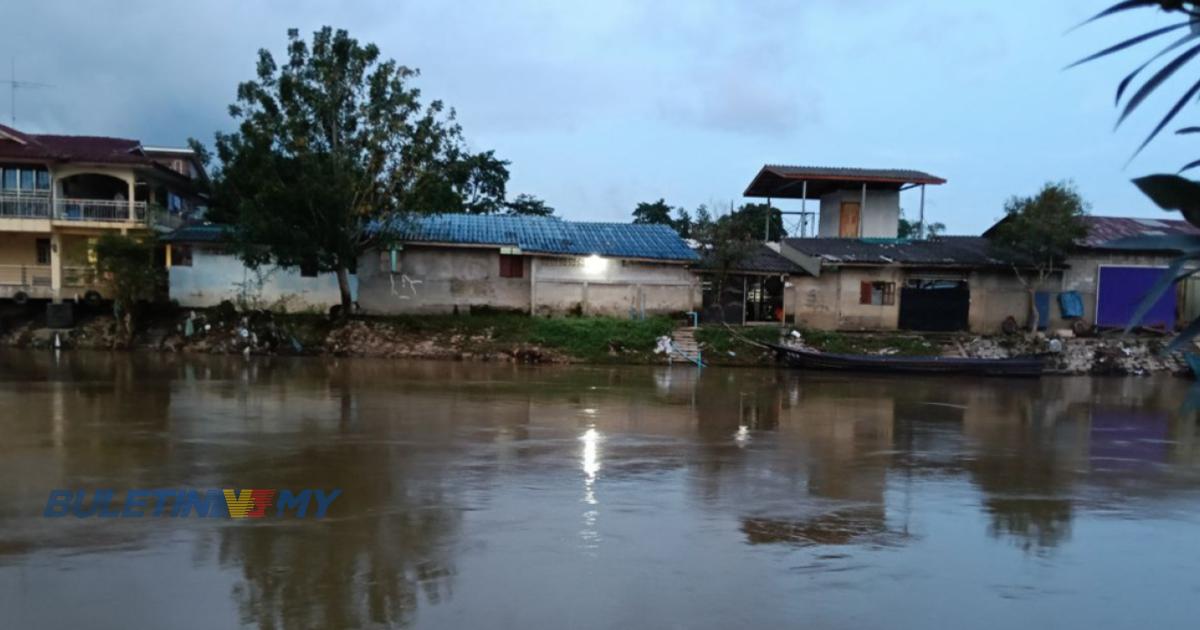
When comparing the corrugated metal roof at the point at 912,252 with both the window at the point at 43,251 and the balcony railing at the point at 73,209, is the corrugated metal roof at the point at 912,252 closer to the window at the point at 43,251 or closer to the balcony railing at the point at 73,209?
the balcony railing at the point at 73,209

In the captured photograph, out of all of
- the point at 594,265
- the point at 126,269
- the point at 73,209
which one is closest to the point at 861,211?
the point at 594,265

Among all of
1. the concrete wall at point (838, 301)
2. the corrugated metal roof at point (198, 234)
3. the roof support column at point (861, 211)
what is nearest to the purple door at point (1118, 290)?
the concrete wall at point (838, 301)

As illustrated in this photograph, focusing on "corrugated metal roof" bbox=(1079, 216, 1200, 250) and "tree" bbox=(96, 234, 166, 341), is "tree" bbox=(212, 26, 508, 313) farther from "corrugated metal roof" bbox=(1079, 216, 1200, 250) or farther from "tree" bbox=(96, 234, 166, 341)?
"corrugated metal roof" bbox=(1079, 216, 1200, 250)

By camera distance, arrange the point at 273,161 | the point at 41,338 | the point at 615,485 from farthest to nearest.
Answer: the point at 41,338 → the point at 273,161 → the point at 615,485

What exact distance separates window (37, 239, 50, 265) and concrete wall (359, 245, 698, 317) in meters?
10.8

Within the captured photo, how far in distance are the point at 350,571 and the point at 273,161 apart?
19.0 metres

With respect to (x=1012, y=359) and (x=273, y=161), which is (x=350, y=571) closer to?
(x=273, y=161)

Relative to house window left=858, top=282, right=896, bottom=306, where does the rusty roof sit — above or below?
above

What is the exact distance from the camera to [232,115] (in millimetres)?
23125

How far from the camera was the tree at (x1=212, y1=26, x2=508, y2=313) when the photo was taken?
878 inches

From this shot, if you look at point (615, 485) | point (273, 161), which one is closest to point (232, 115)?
point (273, 161)

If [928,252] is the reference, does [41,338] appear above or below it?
below

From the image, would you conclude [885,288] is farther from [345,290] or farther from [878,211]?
[345,290]

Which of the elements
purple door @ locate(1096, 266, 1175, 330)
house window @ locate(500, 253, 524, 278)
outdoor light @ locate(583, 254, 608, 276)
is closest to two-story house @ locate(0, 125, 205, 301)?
house window @ locate(500, 253, 524, 278)
